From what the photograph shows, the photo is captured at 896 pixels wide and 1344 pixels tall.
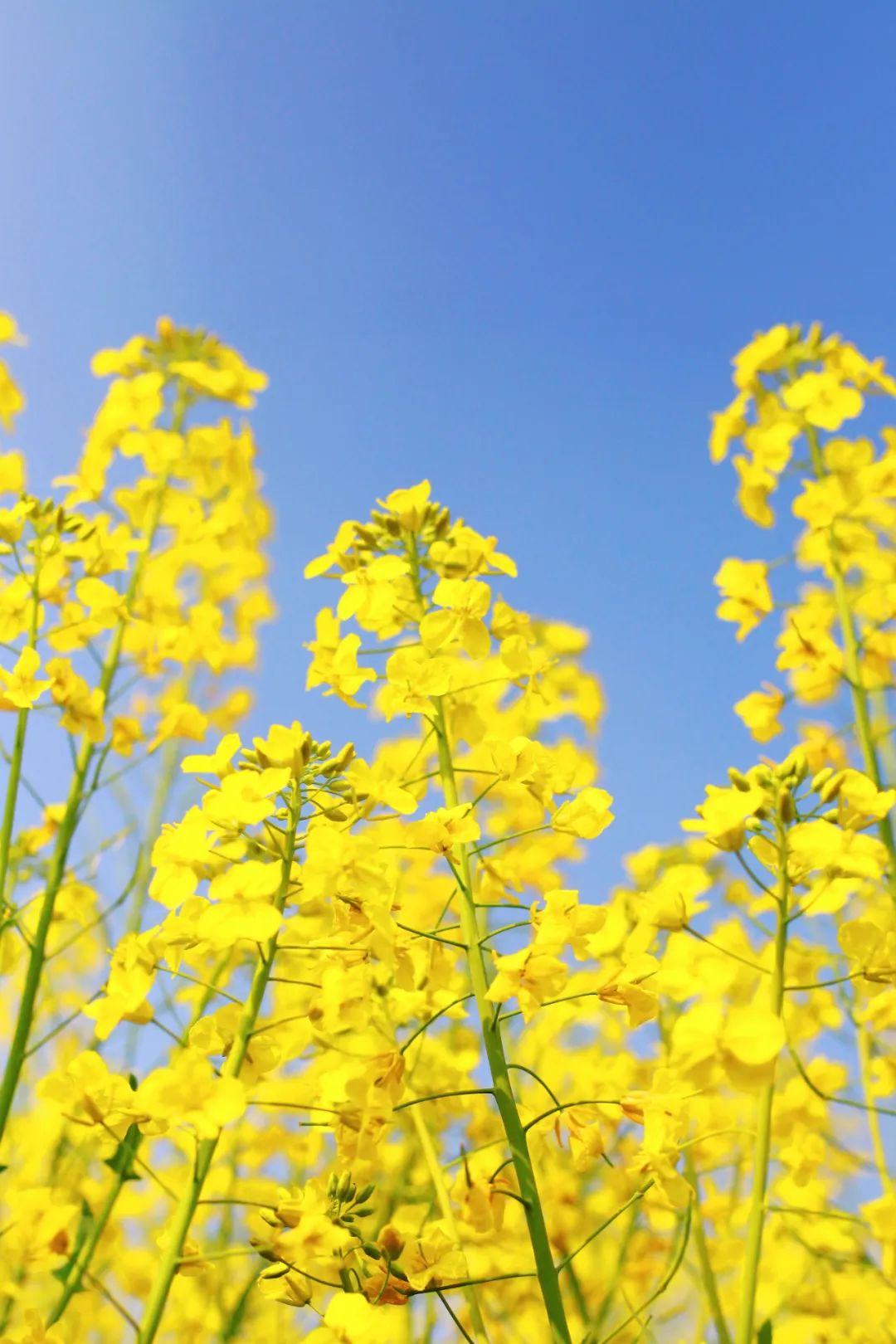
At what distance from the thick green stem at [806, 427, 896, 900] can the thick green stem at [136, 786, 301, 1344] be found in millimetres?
1432

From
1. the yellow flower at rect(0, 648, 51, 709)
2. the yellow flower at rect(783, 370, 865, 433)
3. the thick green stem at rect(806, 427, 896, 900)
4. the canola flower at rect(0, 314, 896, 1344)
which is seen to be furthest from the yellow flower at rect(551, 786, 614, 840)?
the yellow flower at rect(783, 370, 865, 433)

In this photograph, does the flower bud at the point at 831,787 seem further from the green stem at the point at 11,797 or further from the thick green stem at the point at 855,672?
the green stem at the point at 11,797

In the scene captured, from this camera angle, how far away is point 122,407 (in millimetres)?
3303

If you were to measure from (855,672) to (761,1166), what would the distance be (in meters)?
1.47

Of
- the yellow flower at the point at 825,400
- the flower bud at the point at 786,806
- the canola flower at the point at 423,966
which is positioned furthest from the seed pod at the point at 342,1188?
the yellow flower at the point at 825,400

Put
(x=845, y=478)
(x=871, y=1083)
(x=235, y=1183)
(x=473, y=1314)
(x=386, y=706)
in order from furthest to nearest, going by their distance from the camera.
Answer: (x=845, y=478) < (x=235, y=1183) < (x=871, y=1083) < (x=386, y=706) < (x=473, y=1314)

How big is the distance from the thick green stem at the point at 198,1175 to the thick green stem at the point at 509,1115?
0.29 metres

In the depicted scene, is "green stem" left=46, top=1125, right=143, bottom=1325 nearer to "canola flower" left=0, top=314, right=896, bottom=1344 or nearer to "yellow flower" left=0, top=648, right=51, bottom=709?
"canola flower" left=0, top=314, right=896, bottom=1344

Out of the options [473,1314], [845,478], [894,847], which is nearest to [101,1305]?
[473,1314]

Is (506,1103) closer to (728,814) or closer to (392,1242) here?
(392,1242)

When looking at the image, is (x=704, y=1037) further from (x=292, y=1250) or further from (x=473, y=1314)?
(x=292, y=1250)

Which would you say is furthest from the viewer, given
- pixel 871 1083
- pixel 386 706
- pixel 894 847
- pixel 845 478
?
pixel 845 478

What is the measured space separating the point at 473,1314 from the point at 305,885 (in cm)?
71

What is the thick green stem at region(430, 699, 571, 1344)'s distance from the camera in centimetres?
139
